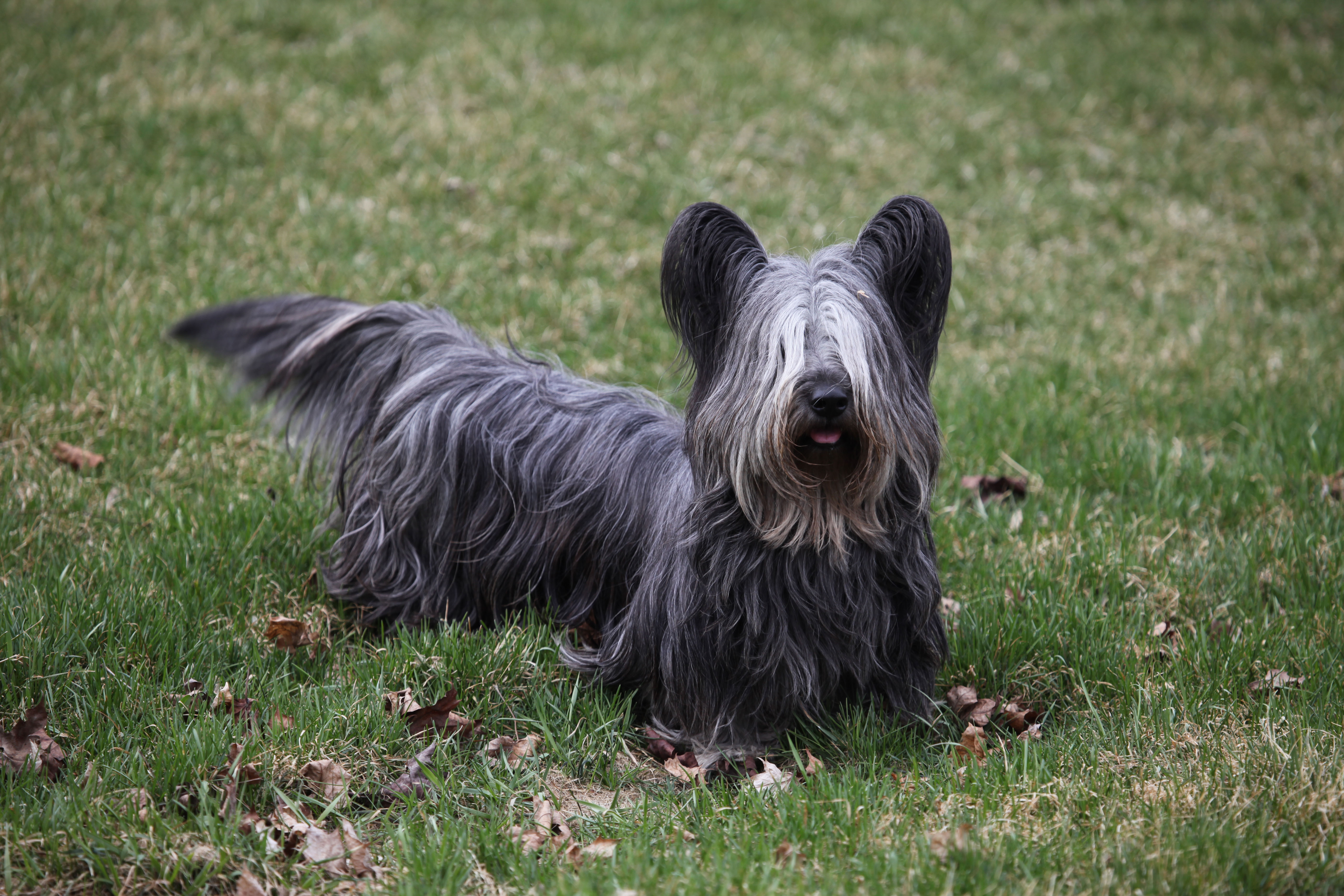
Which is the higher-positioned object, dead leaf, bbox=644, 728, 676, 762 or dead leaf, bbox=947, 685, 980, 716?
dead leaf, bbox=947, 685, 980, 716

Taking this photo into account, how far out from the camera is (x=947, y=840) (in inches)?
129

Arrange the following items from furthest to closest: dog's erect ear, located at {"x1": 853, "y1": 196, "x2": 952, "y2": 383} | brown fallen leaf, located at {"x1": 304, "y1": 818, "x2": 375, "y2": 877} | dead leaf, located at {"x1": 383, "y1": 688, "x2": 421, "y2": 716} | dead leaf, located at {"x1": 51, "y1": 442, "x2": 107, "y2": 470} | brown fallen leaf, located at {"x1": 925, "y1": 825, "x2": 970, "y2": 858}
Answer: dead leaf, located at {"x1": 51, "y1": 442, "x2": 107, "y2": 470} → dead leaf, located at {"x1": 383, "y1": 688, "x2": 421, "y2": 716} → dog's erect ear, located at {"x1": 853, "y1": 196, "x2": 952, "y2": 383} → brown fallen leaf, located at {"x1": 304, "y1": 818, "x2": 375, "y2": 877} → brown fallen leaf, located at {"x1": 925, "y1": 825, "x2": 970, "y2": 858}

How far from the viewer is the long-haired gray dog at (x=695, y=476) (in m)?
3.68

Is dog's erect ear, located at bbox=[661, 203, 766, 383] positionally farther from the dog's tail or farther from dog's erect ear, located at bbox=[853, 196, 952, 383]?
the dog's tail

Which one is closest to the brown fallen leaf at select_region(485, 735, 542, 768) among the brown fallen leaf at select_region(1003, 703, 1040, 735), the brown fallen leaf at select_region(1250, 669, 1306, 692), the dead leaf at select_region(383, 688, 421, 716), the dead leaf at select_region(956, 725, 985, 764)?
the dead leaf at select_region(383, 688, 421, 716)

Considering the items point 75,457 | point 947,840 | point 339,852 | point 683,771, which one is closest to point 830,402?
point 947,840

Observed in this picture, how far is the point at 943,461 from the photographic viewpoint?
6340 millimetres

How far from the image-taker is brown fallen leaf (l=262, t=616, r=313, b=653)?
4.70 metres

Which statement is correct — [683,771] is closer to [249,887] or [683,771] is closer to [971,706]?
[971,706]

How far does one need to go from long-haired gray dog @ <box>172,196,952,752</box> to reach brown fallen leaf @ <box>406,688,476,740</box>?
0.48 metres

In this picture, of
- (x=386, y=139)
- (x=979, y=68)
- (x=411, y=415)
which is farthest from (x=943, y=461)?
(x=979, y=68)

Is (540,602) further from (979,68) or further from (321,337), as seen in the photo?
(979,68)

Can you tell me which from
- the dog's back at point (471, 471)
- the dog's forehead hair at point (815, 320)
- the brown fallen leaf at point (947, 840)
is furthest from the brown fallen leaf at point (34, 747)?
the brown fallen leaf at point (947, 840)

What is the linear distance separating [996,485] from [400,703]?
3.55m
